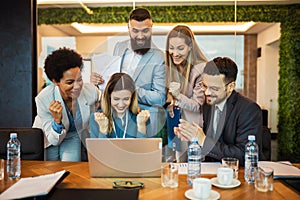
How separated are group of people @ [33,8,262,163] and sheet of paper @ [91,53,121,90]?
42 millimetres

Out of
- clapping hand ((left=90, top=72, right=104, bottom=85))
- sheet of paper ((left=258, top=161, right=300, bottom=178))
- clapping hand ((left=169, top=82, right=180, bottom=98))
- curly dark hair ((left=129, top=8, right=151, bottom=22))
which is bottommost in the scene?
sheet of paper ((left=258, top=161, right=300, bottom=178))

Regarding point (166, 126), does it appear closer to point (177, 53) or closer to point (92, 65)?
point (177, 53)

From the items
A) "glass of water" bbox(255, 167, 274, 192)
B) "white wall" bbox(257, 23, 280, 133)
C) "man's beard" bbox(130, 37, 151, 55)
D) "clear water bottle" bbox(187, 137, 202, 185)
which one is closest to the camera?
"glass of water" bbox(255, 167, 274, 192)

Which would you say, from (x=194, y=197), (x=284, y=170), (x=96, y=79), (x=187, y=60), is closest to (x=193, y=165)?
(x=194, y=197)

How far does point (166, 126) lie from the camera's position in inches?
119

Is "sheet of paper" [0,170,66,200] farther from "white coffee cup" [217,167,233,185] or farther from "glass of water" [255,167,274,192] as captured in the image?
"glass of water" [255,167,274,192]

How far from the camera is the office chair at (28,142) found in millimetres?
2271

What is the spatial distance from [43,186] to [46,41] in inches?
90.7

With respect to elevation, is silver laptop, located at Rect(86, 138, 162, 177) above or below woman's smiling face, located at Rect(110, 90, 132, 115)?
below

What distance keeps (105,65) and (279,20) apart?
7.27 feet

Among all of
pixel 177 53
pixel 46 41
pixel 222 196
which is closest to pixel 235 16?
pixel 177 53

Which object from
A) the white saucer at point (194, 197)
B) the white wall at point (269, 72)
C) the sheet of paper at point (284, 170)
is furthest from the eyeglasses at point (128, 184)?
the white wall at point (269, 72)

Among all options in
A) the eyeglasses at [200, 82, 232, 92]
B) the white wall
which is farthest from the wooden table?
the white wall

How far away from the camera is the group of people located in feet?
9.15
